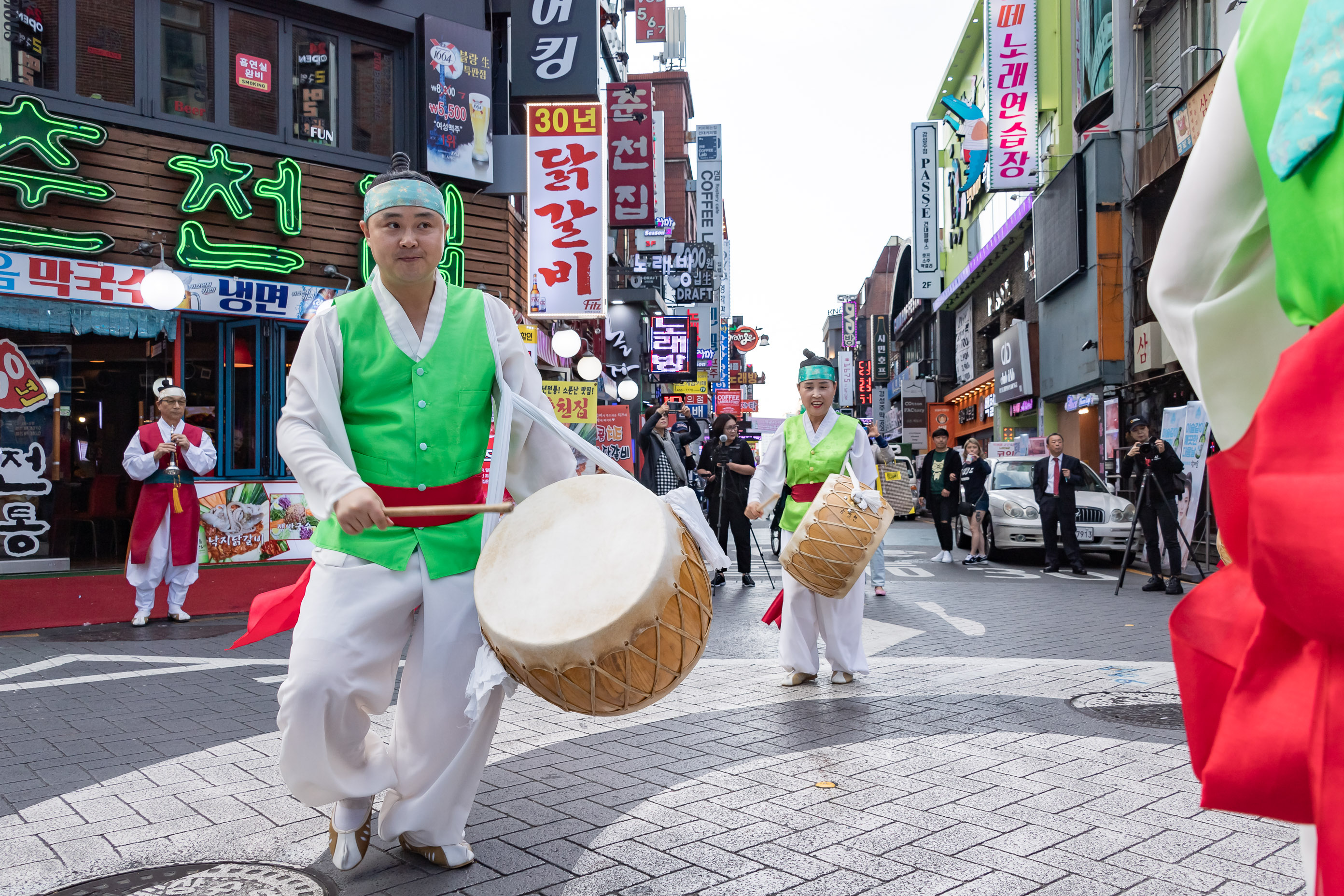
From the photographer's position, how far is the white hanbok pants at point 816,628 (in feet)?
20.6

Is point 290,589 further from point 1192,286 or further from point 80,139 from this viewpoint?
point 80,139

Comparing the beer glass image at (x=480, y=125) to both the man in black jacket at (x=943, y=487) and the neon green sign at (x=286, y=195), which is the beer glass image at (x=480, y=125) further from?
the man in black jacket at (x=943, y=487)

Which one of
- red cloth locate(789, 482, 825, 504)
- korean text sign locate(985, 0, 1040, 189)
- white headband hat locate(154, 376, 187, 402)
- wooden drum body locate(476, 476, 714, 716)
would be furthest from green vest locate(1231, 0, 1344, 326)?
korean text sign locate(985, 0, 1040, 189)

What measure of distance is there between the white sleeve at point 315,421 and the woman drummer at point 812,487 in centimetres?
334

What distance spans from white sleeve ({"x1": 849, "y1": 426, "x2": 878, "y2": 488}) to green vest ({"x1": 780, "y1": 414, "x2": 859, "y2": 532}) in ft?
0.19

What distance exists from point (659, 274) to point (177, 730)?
34.4 m

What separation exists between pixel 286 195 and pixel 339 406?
982 centimetres

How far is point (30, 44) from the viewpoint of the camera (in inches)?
414

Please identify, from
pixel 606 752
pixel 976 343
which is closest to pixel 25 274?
pixel 606 752

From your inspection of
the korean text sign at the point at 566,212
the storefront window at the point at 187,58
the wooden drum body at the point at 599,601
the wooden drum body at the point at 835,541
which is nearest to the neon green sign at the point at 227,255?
the storefront window at the point at 187,58

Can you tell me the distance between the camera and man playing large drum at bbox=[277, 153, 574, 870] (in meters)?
3.00

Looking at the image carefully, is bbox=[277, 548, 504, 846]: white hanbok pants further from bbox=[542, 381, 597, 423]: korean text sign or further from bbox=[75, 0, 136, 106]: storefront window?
bbox=[542, 381, 597, 423]: korean text sign

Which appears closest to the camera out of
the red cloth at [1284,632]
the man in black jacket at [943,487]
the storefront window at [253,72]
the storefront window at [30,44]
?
the red cloth at [1284,632]

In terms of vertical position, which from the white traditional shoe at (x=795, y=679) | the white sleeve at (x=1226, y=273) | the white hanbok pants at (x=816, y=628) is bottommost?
the white traditional shoe at (x=795, y=679)
